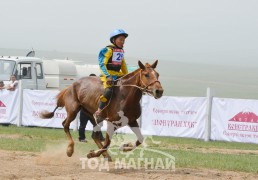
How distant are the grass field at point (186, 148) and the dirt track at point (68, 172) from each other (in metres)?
1.09

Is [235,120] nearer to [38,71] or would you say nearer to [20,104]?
[20,104]

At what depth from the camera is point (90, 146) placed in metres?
17.4

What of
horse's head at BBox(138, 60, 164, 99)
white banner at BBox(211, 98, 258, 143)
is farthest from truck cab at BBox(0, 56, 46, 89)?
horse's head at BBox(138, 60, 164, 99)

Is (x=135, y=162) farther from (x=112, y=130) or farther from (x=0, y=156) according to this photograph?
(x=0, y=156)

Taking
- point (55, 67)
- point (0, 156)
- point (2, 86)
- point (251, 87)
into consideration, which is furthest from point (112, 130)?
point (251, 87)

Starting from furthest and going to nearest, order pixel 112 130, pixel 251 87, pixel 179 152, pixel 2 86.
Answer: pixel 251 87 → pixel 2 86 → pixel 179 152 → pixel 112 130

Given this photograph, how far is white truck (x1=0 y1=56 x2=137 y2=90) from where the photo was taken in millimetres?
28625

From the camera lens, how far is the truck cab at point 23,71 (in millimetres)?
28531

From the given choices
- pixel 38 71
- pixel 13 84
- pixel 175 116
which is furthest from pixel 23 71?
pixel 175 116

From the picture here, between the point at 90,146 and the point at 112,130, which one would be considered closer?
the point at 112,130

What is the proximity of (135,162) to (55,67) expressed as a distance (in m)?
19.2

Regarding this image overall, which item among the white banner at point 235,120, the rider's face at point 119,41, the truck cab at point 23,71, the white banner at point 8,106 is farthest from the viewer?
the truck cab at point 23,71

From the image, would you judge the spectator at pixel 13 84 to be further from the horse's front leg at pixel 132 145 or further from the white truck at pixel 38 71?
the horse's front leg at pixel 132 145

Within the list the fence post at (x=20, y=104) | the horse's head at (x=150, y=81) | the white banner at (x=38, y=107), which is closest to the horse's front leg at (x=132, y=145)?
the horse's head at (x=150, y=81)
